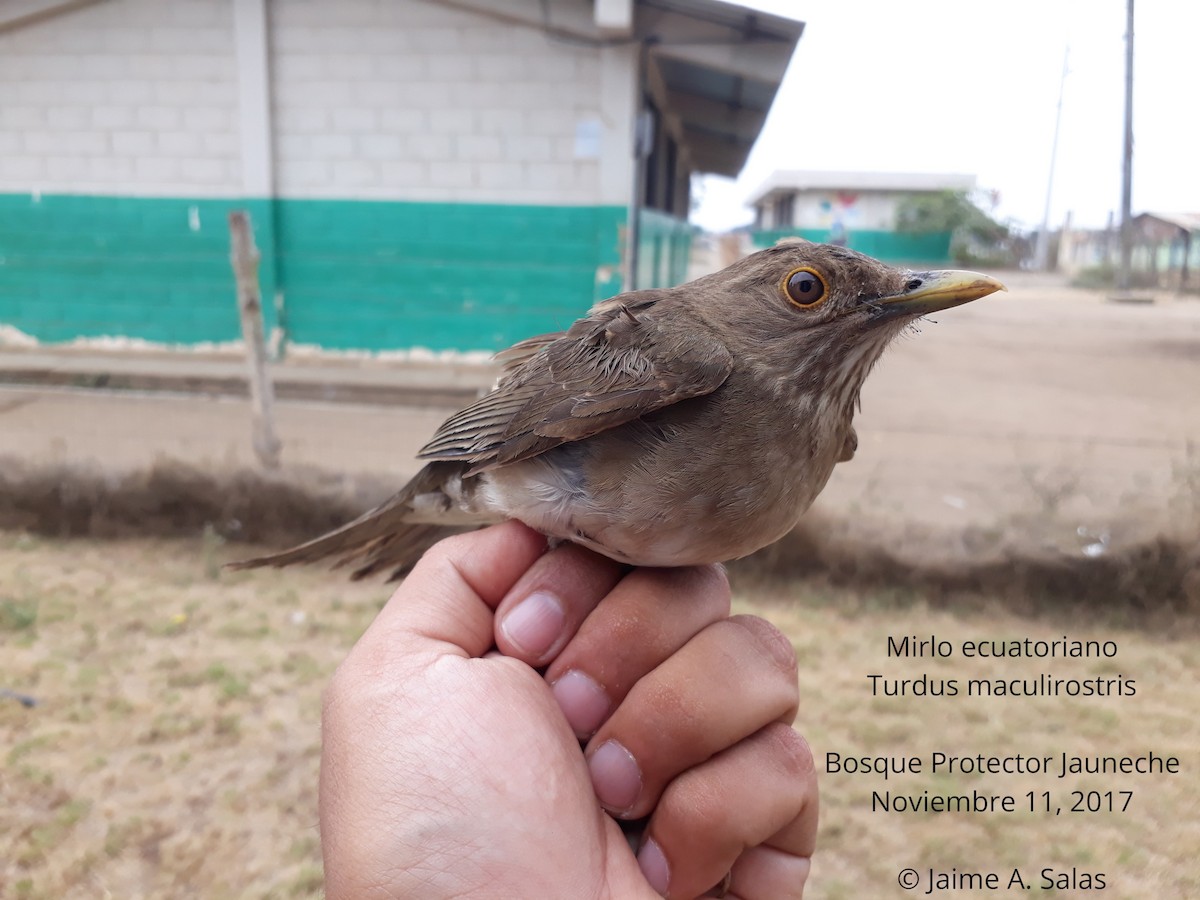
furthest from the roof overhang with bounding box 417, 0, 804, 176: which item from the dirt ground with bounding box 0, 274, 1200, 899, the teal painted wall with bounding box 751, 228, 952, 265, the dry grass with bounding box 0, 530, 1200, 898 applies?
the teal painted wall with bounding box 751, 228, 952, 265

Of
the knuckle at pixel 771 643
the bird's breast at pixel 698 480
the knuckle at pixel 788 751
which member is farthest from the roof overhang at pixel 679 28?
the knuckle at pixel 788 751

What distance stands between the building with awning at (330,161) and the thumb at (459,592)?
7.08 metres

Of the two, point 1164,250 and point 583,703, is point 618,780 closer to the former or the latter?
point 583,703

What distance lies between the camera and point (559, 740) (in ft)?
5.96

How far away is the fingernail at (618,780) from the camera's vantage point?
5.93 feet

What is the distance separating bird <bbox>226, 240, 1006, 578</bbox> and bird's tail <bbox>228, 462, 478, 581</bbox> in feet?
1.01

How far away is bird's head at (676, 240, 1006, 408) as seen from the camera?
171 centimetres

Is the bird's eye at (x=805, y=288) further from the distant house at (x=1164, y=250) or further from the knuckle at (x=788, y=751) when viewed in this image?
the distant house at (x=1164, y=250)

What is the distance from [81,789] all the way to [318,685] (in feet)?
3.45

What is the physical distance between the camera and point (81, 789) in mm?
3312

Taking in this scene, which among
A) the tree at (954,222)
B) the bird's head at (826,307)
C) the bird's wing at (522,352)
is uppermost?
the tree at (954,222)

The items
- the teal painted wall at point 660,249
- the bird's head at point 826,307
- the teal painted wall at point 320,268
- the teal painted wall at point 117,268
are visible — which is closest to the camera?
the bird's head at point 826,307

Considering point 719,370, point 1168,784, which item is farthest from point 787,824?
point 1168,784

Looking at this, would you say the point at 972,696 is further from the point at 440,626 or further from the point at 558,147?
the point at 558,147
